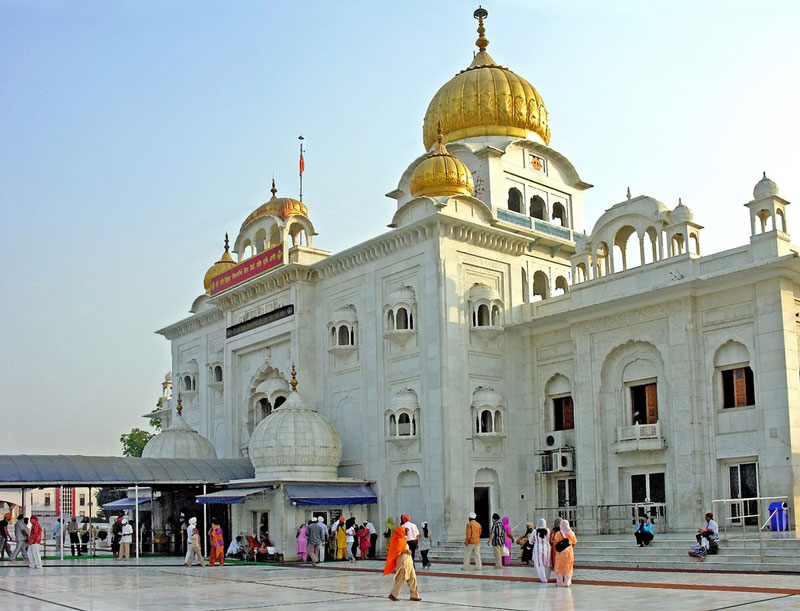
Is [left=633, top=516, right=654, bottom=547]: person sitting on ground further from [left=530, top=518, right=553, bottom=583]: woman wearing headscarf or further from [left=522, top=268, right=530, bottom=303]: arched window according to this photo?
[left=522, top=268, right=530, bottom=303]: arched window

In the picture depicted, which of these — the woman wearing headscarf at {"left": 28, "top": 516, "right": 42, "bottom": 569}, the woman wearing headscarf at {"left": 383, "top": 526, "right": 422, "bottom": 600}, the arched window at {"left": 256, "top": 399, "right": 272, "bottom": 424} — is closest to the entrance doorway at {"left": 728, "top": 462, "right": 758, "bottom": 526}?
the woman wearing headscarf at {"left": 383, "top": 526, "right": 422, "bottom": 600}

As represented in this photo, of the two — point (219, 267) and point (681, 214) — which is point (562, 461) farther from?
point (219, 267)

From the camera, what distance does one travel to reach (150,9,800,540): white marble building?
22.7 metres

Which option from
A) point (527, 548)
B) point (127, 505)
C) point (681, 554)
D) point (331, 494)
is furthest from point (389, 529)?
point (127, 505)

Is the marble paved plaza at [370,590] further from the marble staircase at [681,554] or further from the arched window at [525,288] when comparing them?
the arched window at [525,288]

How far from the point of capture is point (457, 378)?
26453 millimetres

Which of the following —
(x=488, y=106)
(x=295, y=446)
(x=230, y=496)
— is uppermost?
(x=488, y=106)

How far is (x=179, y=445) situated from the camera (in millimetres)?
32344

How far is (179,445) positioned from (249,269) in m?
6.38

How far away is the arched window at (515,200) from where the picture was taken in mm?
32031

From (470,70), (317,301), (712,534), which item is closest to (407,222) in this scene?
(317,301)

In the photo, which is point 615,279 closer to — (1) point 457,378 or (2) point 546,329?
(2) point 546,329

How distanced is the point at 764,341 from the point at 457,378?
8.07 meters

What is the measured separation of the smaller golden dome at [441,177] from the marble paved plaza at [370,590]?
38.4 feet
